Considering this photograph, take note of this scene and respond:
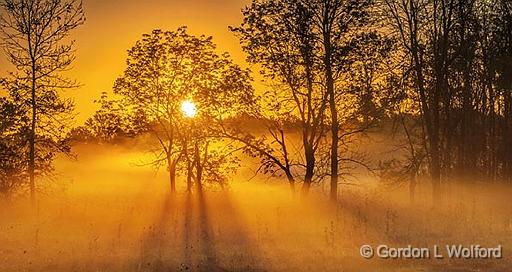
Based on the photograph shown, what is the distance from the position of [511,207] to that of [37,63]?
2369 cm

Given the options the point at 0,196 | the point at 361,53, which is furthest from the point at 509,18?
the point at 0,196

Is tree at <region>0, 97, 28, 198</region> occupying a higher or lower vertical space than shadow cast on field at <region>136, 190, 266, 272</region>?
higher

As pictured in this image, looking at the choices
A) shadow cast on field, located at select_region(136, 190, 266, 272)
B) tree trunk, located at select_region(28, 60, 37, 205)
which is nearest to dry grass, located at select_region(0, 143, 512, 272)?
shadow cast on field, located at select_region(136, 190, 266, 272)

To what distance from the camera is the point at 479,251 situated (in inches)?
776

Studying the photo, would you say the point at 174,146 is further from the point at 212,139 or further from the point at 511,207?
the point at 511,207

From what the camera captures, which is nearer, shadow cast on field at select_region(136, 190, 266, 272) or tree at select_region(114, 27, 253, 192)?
shadow cast on field at select_region(136, 190, 266, 272)

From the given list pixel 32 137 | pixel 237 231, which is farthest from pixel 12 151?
pixel 237 231

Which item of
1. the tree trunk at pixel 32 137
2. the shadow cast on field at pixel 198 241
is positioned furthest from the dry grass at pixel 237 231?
the tree trunk at pixel 32 137

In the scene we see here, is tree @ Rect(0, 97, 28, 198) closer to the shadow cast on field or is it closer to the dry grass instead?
the dry grass

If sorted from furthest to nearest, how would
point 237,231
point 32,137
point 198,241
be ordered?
1. point 32,137
2. point 237,231
3. point 198,241

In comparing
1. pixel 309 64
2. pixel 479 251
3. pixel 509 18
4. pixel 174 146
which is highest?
pixel 509 18

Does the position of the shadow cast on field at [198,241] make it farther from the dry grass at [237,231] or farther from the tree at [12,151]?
the tree at [12,151]

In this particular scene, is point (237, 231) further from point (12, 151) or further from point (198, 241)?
point (12, 151)

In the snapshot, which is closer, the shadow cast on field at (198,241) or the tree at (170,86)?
the shadow cast on field at (198,241)
